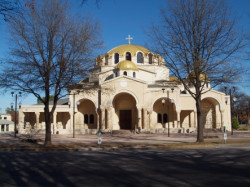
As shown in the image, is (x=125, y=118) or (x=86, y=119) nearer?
(x=125, y=118)

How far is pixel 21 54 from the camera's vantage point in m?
18.3

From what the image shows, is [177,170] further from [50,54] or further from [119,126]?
[119,126]

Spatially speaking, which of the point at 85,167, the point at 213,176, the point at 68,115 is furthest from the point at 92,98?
the point at 213,176

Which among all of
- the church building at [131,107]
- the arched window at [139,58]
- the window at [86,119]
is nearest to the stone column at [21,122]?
the church building at [131,107]

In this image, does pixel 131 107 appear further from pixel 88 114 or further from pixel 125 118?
pixel 88 114

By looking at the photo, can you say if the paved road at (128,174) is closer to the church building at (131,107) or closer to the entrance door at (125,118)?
the church building at (131,107)

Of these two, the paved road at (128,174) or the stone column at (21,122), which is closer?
the paved road at (128,174)

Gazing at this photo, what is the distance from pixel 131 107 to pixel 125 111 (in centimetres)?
119

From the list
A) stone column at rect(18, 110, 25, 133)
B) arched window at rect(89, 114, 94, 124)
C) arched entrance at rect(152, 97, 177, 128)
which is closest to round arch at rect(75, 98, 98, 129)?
arched window at rect(89, 114, 94, 124)

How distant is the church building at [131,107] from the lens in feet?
125

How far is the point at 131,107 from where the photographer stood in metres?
41.9

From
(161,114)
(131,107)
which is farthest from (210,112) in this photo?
(131,107)

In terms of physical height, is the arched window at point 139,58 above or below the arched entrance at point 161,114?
above

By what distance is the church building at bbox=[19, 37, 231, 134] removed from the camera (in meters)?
38.0
